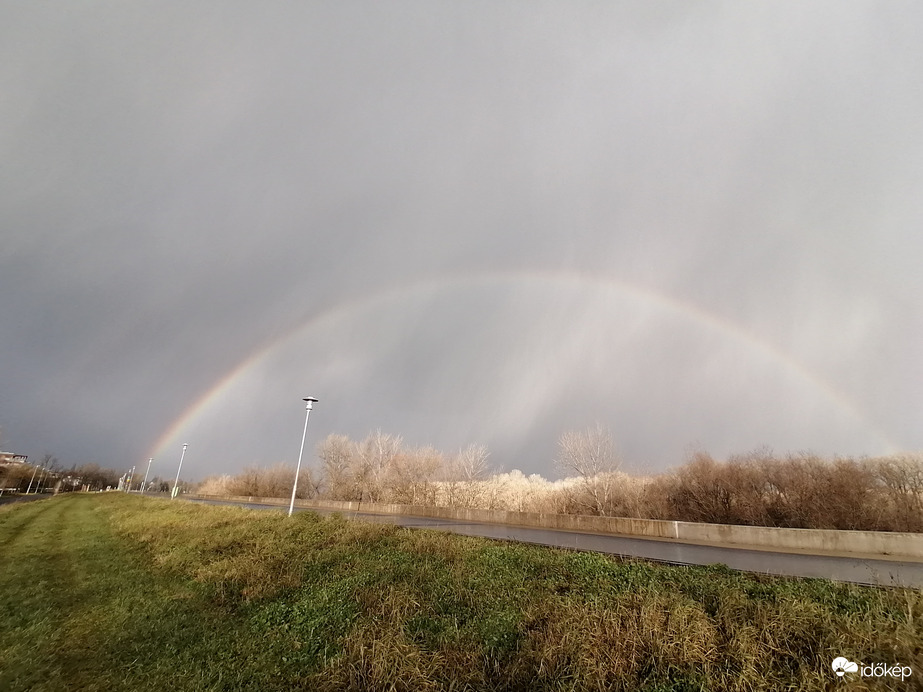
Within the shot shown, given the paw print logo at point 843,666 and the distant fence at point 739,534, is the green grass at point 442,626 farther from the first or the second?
the distant fence at point 739,534

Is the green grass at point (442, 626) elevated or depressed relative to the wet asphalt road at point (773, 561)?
depressed

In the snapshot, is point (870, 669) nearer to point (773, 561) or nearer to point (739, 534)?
point (773, 561)

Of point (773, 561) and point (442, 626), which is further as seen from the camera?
point (773, 561)

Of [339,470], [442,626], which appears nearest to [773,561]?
[442,626]

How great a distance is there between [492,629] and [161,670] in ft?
19.2

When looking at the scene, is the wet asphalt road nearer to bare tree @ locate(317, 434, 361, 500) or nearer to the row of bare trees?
the row of bare trees

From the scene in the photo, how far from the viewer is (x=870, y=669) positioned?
20.6 feet

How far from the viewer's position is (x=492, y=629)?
28.5 feet

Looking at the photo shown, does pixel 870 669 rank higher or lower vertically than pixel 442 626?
higher

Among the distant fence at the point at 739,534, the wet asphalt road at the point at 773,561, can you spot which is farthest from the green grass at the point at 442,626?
the distant fence at the point at 739,534

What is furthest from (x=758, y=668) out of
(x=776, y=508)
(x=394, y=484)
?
(x=394, y=484)

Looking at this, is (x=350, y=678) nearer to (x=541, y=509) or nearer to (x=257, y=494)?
(x=541, y=509)

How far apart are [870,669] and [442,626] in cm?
665

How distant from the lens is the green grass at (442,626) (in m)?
7.09
